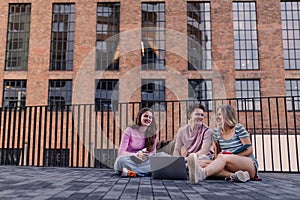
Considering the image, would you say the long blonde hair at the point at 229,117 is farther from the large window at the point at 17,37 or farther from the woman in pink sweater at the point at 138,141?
the large window at the point at 17,37

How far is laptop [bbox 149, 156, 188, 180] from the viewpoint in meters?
3.92

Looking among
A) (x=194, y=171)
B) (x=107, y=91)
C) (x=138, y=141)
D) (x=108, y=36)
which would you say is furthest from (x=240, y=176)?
(x=108, y=36)

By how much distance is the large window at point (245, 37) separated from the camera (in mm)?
17062

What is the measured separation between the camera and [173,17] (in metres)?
17.2

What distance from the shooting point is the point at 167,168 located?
4.03 meters

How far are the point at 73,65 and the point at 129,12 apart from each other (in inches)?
180

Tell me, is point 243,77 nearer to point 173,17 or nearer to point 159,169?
point 173,17

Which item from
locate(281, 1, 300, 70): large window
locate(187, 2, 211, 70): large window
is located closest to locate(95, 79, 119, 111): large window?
locate(187, 2, 211, 70): large window

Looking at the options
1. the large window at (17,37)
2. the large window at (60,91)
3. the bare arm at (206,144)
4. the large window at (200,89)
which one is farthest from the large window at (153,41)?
the bare arm at (206,144)

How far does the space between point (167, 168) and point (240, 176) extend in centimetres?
96

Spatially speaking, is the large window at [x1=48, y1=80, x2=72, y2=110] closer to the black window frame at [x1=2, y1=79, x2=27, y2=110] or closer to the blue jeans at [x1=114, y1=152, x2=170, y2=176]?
the black window frame at [x1=2, y1=79, x2=27, y2=110]

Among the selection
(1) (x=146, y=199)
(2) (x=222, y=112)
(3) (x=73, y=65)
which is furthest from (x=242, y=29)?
(1) (x=146, y=199)

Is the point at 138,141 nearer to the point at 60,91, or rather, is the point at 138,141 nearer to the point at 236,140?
the point at 236,140

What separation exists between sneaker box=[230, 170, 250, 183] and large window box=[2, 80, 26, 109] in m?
15.5
